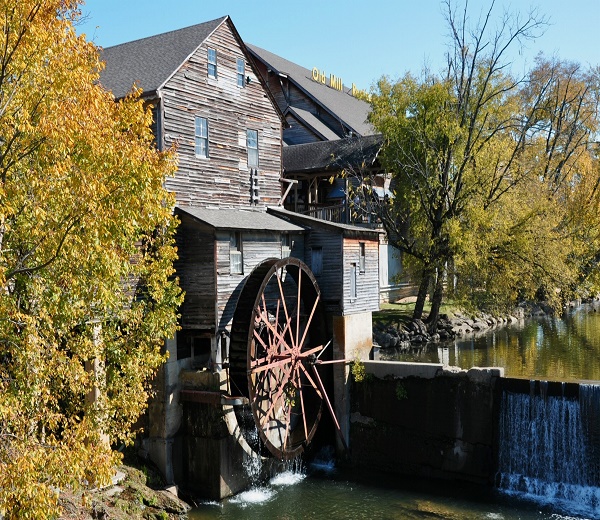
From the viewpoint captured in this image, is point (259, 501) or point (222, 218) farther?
point (222, 218)

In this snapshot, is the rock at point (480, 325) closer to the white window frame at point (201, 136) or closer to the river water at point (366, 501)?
the river water at point (366, 501)

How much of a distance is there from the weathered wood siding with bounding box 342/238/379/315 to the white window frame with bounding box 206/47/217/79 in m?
5.65

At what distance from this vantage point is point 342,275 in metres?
18.8

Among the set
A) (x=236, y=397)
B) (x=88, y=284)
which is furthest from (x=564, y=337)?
(x=88, y=284)

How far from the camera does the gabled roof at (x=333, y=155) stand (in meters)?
31.0

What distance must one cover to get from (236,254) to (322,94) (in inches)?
1079

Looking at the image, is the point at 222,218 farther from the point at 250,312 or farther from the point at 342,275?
the point at 342,275

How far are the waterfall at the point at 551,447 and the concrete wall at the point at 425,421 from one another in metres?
0.38

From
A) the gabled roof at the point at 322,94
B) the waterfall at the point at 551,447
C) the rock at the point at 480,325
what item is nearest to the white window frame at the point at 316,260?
the waterfall at the point at 551,447

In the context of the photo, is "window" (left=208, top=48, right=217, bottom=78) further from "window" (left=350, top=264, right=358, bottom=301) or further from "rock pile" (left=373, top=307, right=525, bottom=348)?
"rock pile" (left=373, top=307, right=525, bottom=348)

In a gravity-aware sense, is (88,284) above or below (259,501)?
above

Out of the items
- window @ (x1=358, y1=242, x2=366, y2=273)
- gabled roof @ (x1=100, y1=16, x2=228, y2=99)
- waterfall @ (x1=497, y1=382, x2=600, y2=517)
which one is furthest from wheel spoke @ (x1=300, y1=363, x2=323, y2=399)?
gabled roof @ (x1=100, y1=16, x2=228, y2=99)

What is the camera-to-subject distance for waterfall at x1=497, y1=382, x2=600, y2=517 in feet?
49.8

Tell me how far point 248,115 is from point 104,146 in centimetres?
1026
